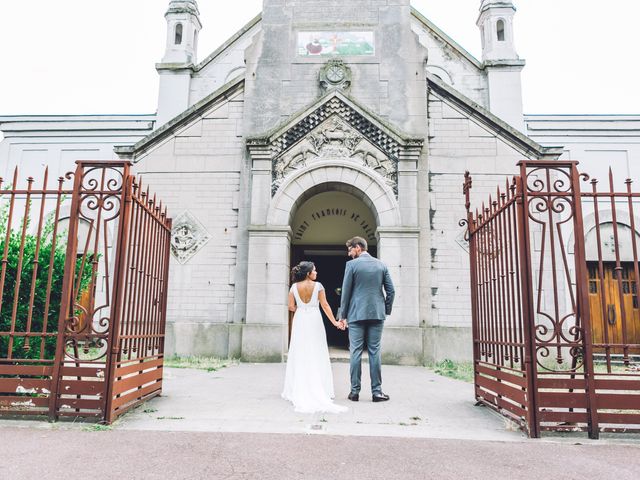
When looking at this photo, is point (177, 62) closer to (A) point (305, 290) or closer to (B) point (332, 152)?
(B) point (332, 152)

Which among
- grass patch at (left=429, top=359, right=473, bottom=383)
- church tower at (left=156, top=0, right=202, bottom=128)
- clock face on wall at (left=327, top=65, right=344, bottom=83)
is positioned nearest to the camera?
grass patch at (left=429, top=359, right=473, bottom=383)

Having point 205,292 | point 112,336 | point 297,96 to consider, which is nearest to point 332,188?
point 297,96

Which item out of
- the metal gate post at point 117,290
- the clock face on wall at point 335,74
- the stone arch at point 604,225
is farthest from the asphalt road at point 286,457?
the stone arch at point 604,225

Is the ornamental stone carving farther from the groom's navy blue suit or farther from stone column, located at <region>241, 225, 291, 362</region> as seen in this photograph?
the groom's navy blue suit

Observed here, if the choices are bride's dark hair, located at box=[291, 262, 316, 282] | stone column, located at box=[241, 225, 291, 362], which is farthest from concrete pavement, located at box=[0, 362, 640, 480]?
stone column, located at box=[241, 225, 291, 362]

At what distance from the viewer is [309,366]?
22.0ft

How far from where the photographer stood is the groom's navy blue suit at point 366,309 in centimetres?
663

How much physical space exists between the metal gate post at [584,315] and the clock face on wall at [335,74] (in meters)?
8.68

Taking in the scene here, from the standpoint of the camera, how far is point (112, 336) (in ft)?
17.7

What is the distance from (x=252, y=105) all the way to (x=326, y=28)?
2.95m

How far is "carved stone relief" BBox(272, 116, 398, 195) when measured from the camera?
12.5m

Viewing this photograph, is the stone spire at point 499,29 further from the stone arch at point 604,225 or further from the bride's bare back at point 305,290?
the bride's bare back at point 305,290

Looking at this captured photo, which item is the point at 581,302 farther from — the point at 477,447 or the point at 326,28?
the point at 326,28

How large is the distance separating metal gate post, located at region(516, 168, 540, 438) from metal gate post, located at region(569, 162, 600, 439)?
48 cm
